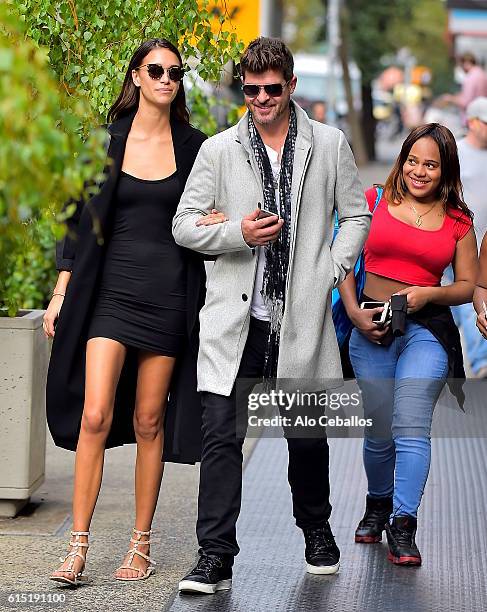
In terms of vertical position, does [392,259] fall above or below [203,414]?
above

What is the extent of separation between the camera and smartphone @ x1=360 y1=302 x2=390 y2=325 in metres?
5.59

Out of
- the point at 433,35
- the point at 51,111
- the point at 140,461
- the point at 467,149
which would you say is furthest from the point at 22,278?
the point at 433,35

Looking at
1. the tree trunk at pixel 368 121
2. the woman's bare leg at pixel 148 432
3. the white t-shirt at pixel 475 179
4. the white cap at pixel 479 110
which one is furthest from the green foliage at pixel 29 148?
the tree trunk at pixel 368 121

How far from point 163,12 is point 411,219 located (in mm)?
1365

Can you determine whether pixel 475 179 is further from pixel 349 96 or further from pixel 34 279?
pixel 349 96

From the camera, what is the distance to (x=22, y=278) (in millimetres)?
9156

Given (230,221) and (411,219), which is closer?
(230,221)

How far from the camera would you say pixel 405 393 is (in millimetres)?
5605

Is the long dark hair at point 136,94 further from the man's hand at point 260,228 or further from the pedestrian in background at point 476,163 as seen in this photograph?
the pedestrian in background at point 476,163

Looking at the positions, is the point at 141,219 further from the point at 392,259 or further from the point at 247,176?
the point at 392,259

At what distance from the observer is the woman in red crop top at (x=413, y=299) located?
5.59 m

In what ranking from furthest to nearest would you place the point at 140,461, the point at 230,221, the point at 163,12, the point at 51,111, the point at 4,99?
1. the point at 163,12
2. the point at 140,461
3. the point at 230,221
4. the point at 51,111
5. the point at 4,99

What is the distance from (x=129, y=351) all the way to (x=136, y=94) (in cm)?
97

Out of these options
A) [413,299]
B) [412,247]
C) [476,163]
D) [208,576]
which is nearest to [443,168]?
[412,247]
